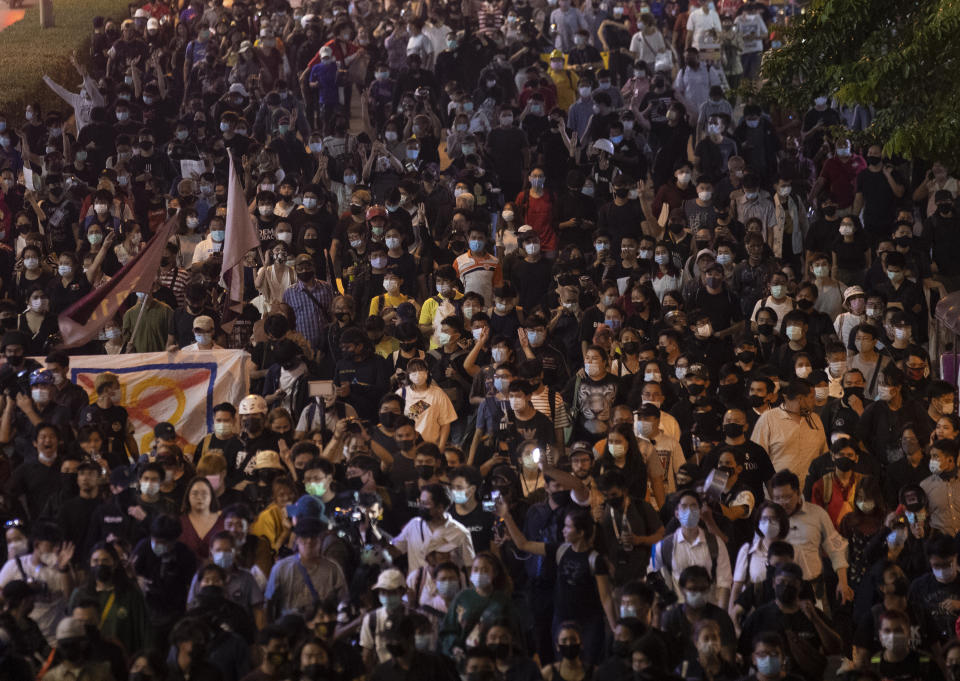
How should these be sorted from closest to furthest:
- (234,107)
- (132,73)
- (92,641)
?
(92,641) < (234,107) < (132,73)

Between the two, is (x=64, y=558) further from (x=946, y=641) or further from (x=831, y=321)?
(x=831, y=321)

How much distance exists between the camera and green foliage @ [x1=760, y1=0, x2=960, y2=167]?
18.3 m

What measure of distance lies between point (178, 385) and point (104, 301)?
5.59 feet

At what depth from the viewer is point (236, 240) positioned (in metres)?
20.2

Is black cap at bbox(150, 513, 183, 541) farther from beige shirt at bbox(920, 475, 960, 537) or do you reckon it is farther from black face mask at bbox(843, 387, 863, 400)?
black face mask at bbox(843, 387, 863, 400)

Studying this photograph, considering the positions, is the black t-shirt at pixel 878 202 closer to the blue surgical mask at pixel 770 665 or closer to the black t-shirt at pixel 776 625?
the black t-shirt at pixel 776 625

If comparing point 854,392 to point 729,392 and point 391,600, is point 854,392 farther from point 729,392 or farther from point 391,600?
point 391,600

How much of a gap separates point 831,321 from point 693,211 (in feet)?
12.0

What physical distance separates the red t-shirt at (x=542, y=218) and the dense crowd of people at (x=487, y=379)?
4 cm

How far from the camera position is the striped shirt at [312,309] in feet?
63.9

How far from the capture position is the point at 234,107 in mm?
27344

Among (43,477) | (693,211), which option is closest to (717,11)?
(693,211)

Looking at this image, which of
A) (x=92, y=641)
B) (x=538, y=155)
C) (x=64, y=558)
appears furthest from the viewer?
(x=538, y=155)

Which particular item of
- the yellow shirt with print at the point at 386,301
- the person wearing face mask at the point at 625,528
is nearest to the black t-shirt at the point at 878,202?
the yellow shirt with print at the point at 386,301
